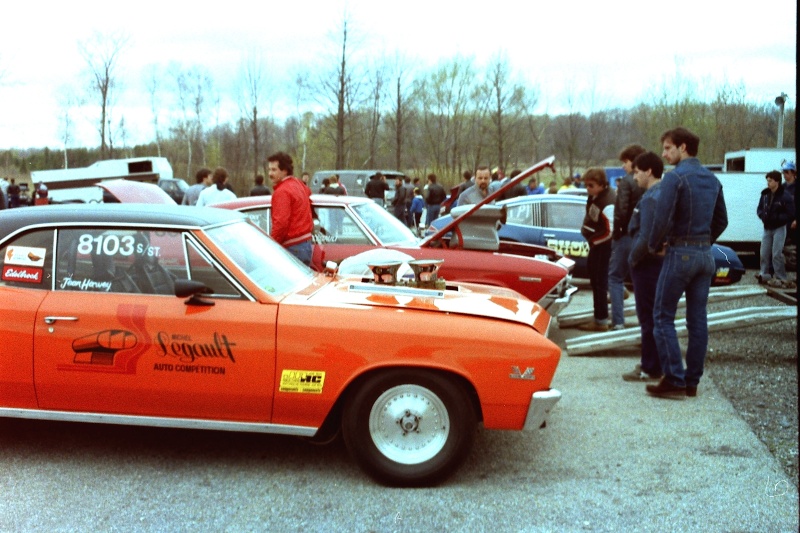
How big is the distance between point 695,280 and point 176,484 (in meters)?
3.90

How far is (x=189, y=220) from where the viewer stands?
15.7 ft

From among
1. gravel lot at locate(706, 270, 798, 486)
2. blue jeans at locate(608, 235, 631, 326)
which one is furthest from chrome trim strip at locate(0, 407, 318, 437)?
blue jeans at locate(608, 235, 631, 326)

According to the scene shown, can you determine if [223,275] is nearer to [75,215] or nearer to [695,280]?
[75,215]

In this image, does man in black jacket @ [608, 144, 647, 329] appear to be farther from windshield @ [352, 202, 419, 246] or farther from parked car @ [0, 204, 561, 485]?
parked car @ [0, 204, 561, 485]

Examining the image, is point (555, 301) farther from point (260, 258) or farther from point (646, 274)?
point (260, 258)

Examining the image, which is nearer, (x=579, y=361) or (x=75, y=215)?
(x=75, y=215)

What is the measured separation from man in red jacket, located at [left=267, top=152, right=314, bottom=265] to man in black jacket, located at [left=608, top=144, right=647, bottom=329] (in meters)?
2.97

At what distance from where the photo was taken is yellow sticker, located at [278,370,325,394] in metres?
4.39

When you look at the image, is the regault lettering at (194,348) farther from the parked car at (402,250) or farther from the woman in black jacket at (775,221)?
the woman in black jacket at (775,221)

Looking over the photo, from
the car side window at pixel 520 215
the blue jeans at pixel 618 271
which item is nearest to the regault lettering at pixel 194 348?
the blue jeans at pixel 618 271

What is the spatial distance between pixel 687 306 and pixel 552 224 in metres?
6.32

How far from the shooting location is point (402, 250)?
26.0 feet

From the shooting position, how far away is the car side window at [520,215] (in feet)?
41.2

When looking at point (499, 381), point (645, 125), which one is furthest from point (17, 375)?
point (645, 125)
